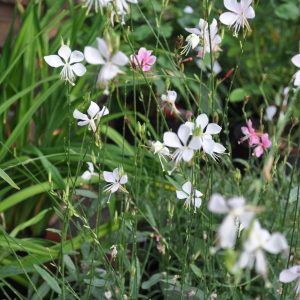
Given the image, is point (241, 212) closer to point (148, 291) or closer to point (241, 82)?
point (148, 291)

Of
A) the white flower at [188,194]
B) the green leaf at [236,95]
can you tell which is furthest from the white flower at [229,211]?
the green leaf at [236,95]

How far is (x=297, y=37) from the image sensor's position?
3.37 m

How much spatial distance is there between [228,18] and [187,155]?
360 mm

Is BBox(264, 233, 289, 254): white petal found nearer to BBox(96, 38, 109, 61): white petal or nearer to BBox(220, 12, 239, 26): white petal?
BBox(96, 38, 109, 61): white petal

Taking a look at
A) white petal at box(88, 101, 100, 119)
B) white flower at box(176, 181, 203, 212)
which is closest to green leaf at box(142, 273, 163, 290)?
white flower at box(176, 181, 203, 212)

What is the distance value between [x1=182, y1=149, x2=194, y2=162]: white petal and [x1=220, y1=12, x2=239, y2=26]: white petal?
33 centimetres

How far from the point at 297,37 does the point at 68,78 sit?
8.02ft

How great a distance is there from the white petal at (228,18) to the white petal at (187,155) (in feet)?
1.09

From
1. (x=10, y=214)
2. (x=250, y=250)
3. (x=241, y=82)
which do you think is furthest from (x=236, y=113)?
(x=250, y=250)

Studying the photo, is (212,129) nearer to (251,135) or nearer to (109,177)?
(109,177)

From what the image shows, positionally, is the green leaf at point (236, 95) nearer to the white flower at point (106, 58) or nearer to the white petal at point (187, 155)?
the white petal at point (187, 155)

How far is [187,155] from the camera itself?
0.85 m

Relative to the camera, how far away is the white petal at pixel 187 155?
33.4 inches

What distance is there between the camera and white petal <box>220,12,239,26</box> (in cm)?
111
